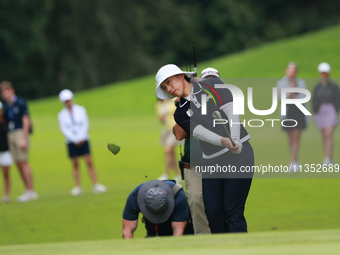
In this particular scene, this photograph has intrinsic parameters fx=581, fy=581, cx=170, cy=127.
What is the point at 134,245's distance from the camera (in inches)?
147

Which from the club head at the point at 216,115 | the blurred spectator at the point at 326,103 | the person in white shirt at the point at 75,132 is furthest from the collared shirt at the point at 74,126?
the club head at the point at 216,115

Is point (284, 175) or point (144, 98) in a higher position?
point (144, 98)

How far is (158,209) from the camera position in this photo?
18.6 feet

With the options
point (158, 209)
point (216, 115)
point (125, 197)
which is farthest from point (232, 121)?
point (125, 197)

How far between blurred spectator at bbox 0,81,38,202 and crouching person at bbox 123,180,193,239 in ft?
16.4

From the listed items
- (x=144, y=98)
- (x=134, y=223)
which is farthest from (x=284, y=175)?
(x=144, y=98)

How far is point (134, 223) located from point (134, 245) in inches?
85.2

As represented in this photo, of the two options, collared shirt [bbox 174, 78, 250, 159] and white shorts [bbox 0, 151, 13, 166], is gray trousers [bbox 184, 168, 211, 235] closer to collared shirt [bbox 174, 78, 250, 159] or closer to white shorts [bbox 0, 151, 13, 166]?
collared shirt [bbox 174, 78, 250, 159]

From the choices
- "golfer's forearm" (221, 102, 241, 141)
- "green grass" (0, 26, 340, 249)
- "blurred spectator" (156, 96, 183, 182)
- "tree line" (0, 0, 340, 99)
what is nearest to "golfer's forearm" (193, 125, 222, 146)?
"golfer's forearm" (221, 102, 241, 141)

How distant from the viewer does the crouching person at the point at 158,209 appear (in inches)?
225

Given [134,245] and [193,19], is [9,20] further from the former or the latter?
[134,245]

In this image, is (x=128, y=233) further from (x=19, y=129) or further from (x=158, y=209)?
(x=19, y=129)

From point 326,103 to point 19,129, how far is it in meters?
5.90

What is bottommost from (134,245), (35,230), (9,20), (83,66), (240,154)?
(35,230)
